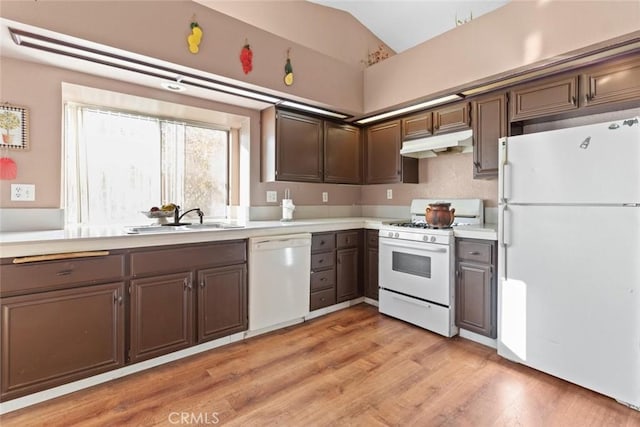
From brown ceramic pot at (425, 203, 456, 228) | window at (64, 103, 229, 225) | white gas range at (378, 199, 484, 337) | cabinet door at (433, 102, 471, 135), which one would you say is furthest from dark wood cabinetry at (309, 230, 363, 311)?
cabinet door at (433, 102, 471, 135)

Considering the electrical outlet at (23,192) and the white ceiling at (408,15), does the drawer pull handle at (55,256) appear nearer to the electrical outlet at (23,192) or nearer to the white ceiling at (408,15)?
the electrical outlet at (23,192)

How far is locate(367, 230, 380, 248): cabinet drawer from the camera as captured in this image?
336 centimetres

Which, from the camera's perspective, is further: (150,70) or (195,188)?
(195,188)

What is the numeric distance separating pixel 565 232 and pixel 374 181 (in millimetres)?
2091

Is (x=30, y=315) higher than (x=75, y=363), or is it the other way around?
(x=30, y=315)

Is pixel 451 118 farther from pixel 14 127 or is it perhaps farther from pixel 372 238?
pixel 14 127

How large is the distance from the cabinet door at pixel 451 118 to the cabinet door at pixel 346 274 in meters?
1.55

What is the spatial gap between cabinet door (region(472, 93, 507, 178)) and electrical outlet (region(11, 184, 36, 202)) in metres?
3.51

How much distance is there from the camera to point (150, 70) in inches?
90.0

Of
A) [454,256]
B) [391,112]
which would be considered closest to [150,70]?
[391,112]

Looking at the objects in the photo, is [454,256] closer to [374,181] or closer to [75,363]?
[374,181]

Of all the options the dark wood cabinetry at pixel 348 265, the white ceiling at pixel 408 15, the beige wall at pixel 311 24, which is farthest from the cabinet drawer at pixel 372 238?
the white ceiling at pixel 408 15

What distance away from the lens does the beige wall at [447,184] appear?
3032mm

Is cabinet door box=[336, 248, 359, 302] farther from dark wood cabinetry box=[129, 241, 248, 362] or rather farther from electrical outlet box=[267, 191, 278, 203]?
dark wood cabinetry box=[129, 241, 248, 362]
